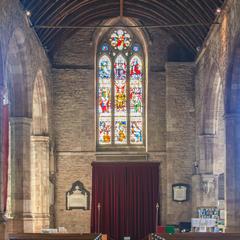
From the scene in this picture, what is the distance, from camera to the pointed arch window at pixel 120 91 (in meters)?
27.1

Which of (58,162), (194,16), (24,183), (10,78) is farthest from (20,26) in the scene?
(58,162)

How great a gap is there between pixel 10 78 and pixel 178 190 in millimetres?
8429

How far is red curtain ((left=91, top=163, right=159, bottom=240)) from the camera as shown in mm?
26219

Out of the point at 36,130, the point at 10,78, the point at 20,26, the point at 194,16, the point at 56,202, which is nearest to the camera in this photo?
the point at 20,26

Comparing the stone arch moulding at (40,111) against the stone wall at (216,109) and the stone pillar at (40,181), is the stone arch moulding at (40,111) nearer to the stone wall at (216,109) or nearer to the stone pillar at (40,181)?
the stone pillar at (40,181)

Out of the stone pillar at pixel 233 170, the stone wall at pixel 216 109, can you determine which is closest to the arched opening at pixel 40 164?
the stone wall at pixel 216 109

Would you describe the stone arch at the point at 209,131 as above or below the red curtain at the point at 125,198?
above

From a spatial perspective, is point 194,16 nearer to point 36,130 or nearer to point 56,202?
point 36,130

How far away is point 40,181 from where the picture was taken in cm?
2438

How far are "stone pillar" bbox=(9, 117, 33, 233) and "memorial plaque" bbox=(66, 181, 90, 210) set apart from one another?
6.41 metres

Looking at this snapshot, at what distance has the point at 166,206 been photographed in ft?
85.4

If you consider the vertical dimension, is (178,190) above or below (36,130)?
below

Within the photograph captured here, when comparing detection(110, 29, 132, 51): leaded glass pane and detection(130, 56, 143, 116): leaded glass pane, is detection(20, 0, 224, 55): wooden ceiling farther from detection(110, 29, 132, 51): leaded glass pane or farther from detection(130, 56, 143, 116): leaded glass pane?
detection(130, 56, 143, 116): leaded glass pane

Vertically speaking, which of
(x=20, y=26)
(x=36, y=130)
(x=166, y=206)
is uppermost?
(x=20, y=26)
